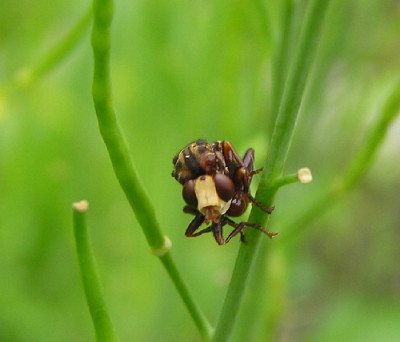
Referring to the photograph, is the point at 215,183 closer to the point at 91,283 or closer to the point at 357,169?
the point at 91,283

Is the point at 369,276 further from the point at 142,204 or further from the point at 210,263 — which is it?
the point at 142,204

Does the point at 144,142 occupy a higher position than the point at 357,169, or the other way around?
the point at 357,169

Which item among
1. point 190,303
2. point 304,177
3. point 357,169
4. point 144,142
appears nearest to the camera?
point 304,177

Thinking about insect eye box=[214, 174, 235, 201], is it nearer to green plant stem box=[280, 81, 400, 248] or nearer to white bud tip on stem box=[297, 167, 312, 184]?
white bud tip on stem box=[297, 167, 312, 184]

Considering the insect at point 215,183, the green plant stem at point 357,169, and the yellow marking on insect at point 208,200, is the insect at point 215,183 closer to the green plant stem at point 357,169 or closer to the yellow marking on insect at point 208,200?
the yellow marking on insect at point 208,200

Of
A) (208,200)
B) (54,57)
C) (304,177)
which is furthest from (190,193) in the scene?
(54,57)

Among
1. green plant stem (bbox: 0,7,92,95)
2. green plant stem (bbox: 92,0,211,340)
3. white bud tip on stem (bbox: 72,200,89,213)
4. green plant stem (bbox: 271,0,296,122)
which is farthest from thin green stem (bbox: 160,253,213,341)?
green plant stem (bbox: 0,7,92,95)

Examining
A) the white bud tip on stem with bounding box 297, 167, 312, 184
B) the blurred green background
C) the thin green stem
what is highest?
the white bud tip on stem with bounding box 297, 167, 312, 184
